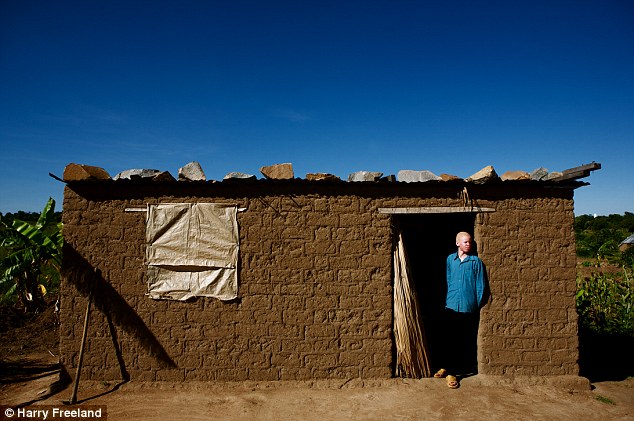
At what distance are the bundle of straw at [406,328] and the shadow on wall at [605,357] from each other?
8.39ft

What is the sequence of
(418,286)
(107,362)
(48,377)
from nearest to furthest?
1. (107,362)
2. (48,377)
3. (418,286)

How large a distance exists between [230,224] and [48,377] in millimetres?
3561

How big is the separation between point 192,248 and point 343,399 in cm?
280

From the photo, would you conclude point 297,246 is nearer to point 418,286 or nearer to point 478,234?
point 478,234

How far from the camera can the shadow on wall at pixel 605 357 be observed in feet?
18.4

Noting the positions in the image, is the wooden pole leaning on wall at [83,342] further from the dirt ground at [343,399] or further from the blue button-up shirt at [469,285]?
the blue button-up shirt at [469,285]

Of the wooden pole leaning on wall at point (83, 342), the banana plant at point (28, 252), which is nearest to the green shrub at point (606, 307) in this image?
the wooden pole leaning on wall at point (83, 342)

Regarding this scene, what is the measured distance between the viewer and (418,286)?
7453mm

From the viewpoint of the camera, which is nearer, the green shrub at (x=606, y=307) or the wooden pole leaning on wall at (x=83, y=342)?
the wooden pole leaning on wall at (x=83, y=342)

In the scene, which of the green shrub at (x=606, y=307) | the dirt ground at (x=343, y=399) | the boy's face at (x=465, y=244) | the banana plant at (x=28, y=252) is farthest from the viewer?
the green shrub at (x=606, y=307)

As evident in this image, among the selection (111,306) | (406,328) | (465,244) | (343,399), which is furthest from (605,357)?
(111,306)

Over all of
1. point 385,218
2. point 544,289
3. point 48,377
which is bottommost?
point 48,377

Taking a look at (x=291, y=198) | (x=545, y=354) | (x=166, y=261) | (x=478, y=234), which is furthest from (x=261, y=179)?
(x=545, y=354)

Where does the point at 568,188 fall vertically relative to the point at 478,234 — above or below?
above
